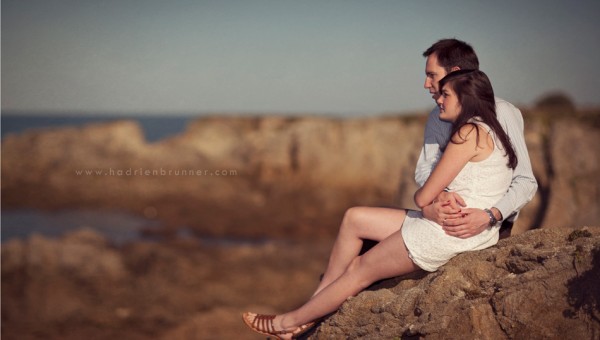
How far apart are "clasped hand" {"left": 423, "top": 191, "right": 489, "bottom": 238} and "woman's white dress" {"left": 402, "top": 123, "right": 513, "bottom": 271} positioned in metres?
0.07

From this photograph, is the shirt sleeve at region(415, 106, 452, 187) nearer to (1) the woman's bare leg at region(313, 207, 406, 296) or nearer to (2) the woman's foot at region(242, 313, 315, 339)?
(1) the woman's bare leg at region(313, 207, 406, 296)

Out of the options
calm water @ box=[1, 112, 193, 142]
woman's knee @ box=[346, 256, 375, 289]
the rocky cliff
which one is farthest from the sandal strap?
calm water @ box=[1, 112, 193, 142]

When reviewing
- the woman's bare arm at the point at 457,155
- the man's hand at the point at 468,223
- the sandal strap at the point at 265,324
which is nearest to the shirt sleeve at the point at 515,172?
the man's hand at the point at 468,223

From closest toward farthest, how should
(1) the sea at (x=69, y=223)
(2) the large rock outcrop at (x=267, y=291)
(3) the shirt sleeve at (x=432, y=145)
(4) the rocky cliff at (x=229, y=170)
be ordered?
(2) the large rock outcrop at (x=267, y=291) → (3) the shirt sleeve at (x=432, y=145) → (1) the sea at (x=69, y=223) → (4) the rocky cliff at (x=229, y=170)

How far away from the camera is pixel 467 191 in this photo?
4.10 meters

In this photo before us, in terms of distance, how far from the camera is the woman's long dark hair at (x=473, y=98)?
3975 mm

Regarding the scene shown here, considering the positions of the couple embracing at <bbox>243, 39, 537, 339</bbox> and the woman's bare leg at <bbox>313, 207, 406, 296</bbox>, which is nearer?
the couple embracing at <bbox>243, 39, 537, 339</bbox>

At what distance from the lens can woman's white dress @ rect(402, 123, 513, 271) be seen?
407 cm

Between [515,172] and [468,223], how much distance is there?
548 millimetres

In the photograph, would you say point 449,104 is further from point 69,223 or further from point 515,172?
point 69,223

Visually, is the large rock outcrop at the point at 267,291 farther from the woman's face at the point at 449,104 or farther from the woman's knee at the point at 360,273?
the woman's face at the point at 449,104

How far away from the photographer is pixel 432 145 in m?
4.57

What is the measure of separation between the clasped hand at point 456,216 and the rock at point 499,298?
0.20 m

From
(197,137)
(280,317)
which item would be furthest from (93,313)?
(197,137)
